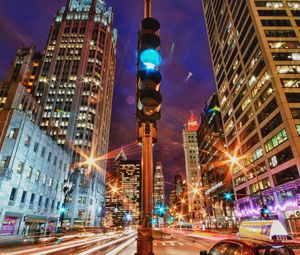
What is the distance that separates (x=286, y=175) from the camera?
41.6 m

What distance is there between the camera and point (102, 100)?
372ft

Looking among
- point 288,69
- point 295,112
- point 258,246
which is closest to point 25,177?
point 258,246

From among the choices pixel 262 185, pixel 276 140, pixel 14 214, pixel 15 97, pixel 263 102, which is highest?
pixel 15 97

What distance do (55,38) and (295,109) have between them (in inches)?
4604

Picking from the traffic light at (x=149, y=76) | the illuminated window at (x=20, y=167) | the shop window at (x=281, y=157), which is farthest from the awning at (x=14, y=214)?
the shop window at (x=281, y=157)

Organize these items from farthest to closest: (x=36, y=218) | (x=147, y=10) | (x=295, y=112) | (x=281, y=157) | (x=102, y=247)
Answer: (x=281, y=157) < (x=295, y=112) < (x=36, y=218) < (x=102, y=247) < (x=147, y=10)

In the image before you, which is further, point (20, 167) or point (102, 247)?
point (20, 167)

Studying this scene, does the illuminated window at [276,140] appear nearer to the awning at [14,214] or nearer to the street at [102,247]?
the street at [102,247]

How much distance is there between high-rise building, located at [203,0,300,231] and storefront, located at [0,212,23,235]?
36.5 meters

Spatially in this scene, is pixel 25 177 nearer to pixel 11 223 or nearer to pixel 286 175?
pixel 11 223

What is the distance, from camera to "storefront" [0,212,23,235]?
31.6 meters

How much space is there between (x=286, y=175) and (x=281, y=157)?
→ 3.59 m

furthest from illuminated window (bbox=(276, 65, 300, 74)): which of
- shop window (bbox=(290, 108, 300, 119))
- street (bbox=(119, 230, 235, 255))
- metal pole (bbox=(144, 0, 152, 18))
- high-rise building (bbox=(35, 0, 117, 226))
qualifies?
high-rise building (bbox=(35, 0, 117, 226))

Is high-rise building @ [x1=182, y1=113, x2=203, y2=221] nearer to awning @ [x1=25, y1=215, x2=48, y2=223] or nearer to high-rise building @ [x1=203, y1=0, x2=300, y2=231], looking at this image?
high-rise building @ [x1=203, y1=0, x2=300, y2=231]
